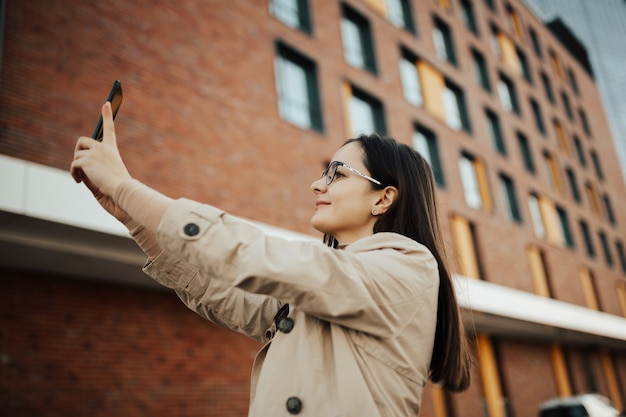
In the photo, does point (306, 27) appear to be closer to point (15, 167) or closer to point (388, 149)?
point (15, 167)

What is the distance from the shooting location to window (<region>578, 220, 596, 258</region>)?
85.7 ft

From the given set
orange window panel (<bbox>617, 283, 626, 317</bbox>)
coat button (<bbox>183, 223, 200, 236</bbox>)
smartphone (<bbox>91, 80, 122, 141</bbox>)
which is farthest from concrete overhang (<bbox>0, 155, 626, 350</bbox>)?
orange window panel (<bbox>617, 283, 626, 317</bbox>)

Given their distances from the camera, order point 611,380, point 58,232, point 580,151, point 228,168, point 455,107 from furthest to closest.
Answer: point 580,151, point 611,380, point 455,107, point 228,168, point 58,232

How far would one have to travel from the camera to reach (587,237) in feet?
87.0

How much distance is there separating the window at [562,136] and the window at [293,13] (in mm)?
18693

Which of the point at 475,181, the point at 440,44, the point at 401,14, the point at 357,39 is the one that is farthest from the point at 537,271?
the point at 357,39

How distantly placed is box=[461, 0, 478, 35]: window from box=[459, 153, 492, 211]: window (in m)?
7.01

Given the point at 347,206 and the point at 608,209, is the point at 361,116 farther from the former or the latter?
the point at 608,209

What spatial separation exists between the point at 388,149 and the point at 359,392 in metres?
0.91

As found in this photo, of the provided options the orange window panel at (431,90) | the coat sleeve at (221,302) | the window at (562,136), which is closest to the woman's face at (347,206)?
the coat sleeve at (221,302)

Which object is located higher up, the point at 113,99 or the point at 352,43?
the point at 352,43

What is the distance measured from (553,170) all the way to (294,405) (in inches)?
1065

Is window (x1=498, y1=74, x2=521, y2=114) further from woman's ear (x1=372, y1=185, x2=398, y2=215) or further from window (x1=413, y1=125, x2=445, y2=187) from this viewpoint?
woman's ear (x1=372, y1=185, x2=398, y2=215)

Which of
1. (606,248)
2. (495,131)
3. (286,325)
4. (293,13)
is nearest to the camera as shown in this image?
(286,325)
